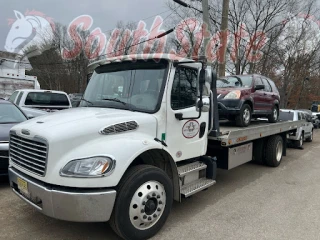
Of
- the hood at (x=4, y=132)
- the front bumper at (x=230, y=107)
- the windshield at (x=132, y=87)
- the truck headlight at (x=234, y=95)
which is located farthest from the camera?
the truck headlight at (x=234, y=95)

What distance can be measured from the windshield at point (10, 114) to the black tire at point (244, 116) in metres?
5.01

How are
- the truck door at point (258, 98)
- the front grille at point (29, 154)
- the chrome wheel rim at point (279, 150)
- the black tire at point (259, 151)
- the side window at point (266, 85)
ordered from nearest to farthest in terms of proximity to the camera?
1. the front grille at point (29, 154)
2. the truck door at point (258, 98)
3. the black tire at point (259, 151)
4. the chrome wheel rim at point (279, 150)
5. the side window at point (266, 85)

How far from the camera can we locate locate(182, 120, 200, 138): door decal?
413 centimetres

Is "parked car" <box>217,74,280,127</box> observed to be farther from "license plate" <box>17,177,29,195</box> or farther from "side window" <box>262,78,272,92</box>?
"license plate" <box>17,177,29,195</box>

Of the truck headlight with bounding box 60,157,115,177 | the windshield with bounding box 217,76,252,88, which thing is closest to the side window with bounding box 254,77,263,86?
the windshield with bounding box 217,76,252,88

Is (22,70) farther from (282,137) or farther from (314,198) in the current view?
(314,198)

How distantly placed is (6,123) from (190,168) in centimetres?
406

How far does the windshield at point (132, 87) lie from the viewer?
3768mm

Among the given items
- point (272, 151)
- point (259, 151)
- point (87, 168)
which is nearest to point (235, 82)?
point (259, 151)

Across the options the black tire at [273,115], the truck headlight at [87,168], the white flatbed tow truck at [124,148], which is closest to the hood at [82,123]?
the white flatbed tow truck at [124,148]

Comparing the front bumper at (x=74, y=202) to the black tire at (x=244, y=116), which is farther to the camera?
the black tire at (x=244, y=116)

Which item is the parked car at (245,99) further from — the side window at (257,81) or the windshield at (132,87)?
→ the windshield at (132,87)

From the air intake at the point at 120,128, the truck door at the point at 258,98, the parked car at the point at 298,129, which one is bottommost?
the parked car at the point at 298,129

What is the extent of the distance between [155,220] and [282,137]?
6046mm
